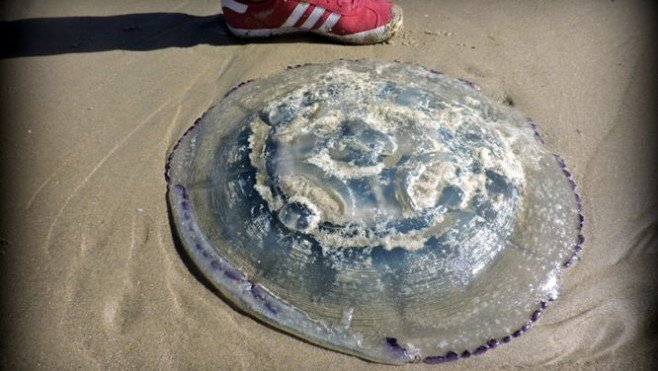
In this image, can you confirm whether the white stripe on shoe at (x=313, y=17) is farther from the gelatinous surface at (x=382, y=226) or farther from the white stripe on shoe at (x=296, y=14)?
the gelatinous surface at (x=382, y=226)

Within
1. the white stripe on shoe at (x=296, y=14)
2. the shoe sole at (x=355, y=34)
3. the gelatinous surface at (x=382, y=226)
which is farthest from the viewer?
the shoe sole at (x=355, y=34)

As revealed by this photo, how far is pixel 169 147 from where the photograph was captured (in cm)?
325

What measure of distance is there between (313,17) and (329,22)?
11 centimetres

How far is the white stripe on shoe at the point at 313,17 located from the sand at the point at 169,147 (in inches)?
6.0

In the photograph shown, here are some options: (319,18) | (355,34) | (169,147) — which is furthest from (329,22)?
(169,147)

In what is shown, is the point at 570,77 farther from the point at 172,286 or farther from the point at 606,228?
the point at 172,286

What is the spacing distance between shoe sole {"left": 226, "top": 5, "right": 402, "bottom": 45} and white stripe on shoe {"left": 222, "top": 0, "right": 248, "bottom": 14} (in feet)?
0.46

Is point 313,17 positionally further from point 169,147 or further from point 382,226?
point 382,226

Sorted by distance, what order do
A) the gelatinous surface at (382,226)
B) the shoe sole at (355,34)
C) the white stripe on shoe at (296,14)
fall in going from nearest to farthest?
1. the gelatinous surface at (382,226)
2. the white stripe on shoe at (296,14)
3. the shoe sole at (355,34)

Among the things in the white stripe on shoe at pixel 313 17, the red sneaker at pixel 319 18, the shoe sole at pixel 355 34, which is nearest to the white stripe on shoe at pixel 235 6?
the red sneaker at pixel 319 18

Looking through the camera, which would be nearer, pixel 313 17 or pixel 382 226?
pixel 382 226

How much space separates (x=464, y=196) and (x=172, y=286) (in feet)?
4.41

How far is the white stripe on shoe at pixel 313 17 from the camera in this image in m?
3.81

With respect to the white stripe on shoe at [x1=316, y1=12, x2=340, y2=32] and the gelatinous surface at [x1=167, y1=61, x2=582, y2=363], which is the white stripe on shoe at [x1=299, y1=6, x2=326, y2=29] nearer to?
the white stripe on shoe at [x1=316, y1=12, x2=340, y2=32]
